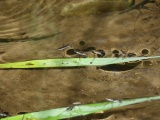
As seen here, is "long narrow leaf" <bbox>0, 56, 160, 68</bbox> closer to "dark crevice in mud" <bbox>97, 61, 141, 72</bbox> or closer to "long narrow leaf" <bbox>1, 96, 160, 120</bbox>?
"dark crevice in mud" <bbox>97, 61, 141, 72</bbox>

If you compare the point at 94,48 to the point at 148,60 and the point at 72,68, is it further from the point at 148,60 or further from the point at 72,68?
the point at 148,60

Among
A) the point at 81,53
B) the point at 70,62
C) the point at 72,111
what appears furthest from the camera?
the point at 81,53

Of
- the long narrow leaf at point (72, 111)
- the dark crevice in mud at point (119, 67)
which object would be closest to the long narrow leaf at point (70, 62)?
the dark crevice in mud at point (119, 67)

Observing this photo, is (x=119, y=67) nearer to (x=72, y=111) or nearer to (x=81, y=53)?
(x=81, y=53)

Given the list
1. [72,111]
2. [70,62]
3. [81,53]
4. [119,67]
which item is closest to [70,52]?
[81,53]

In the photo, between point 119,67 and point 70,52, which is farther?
point 70,52

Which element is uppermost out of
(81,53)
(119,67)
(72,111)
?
(81,53)

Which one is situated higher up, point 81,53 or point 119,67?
point 81,53

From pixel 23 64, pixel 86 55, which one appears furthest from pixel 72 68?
pixel 23 64

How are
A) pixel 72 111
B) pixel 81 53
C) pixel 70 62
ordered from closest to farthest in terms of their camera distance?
pixel 72 111
pixel 70 62
pixel 81 53
